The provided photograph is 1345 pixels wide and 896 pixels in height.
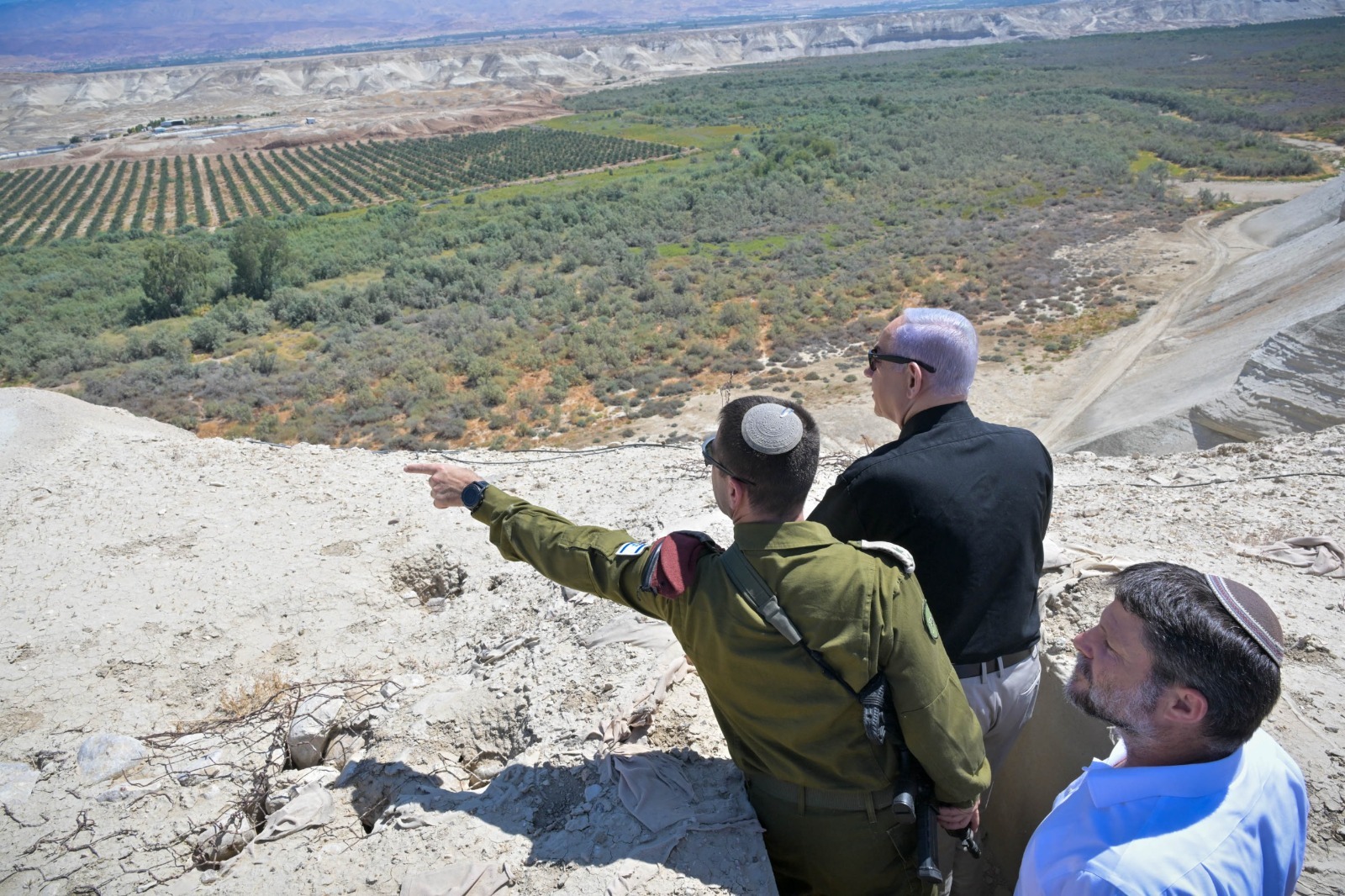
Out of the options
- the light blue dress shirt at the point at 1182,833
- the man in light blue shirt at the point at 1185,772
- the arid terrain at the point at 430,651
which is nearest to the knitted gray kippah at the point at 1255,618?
the man in light blue shirt at the point at 1185,772

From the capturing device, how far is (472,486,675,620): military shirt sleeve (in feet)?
7.77

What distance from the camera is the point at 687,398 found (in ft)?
49.1

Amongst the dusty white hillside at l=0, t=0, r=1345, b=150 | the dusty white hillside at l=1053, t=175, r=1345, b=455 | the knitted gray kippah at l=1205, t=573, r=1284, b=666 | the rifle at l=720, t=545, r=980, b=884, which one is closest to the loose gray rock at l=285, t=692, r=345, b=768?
the rifle at l=720, t=545, r=980, b=884

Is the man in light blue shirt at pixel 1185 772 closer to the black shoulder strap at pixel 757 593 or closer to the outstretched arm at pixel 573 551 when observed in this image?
the black shoulder strap at pixel 757 593

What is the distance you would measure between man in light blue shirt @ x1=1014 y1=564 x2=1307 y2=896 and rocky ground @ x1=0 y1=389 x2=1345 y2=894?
4.15 ft

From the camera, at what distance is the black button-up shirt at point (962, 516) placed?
7.86ft

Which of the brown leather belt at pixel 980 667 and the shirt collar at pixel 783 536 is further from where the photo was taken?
the brown leather belt at pixel 980 667

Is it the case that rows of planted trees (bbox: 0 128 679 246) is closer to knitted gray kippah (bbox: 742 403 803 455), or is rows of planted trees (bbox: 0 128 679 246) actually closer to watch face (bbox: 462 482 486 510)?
watch face (bbox: 462 482 486 510)

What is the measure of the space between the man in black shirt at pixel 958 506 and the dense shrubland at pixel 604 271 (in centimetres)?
1182

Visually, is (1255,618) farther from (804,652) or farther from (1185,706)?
(804,652)

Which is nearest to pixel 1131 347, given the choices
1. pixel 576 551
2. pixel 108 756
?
pixel 576 551

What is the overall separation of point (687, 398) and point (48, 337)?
1843 centimetres

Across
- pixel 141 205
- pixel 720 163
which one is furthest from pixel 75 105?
pixel 720 163

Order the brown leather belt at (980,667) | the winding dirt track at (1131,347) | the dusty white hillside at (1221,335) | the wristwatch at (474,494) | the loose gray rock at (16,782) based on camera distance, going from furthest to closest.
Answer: the winding dirt track at (1131,347) → the dusty white hillside at (1221,335) → the loose gray rock at (16,782) → the wristwatch at (474,494) → the brown leather belt at (980,667)
